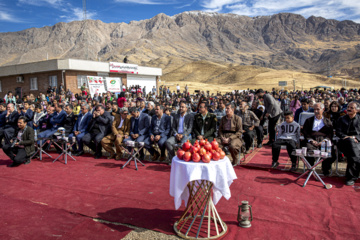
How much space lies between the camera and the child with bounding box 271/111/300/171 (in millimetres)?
6832

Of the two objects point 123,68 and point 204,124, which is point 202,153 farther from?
point 123,68

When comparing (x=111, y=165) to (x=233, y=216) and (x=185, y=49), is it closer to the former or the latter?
(x=233, y=216)

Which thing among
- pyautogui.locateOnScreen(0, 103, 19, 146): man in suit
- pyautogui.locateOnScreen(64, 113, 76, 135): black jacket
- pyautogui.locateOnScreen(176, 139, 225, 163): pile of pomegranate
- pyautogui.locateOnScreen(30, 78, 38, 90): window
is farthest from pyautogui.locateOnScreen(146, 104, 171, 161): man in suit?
pyautogui.locateOnScreen(30, 78, 38, 90): window

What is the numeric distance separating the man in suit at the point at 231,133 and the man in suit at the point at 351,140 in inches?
88.4

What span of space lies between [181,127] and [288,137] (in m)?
2.77

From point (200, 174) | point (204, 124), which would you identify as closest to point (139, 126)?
point (204, 124)

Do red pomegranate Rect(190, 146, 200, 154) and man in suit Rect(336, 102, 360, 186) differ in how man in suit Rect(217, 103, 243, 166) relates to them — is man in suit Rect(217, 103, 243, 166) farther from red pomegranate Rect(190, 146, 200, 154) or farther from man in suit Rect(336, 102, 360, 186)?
red pomegranate Rect(190, 146, 200, 154)

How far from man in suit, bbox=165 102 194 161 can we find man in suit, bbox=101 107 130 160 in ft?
4.79

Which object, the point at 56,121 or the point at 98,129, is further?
the point at 56,121

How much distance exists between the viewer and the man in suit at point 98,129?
8.77 meters

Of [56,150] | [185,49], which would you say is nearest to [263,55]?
[185,49]

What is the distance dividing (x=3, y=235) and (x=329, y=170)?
6393mm

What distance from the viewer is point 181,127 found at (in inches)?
312

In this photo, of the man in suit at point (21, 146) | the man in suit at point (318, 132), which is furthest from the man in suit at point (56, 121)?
the man in suit at point (318, 132)
